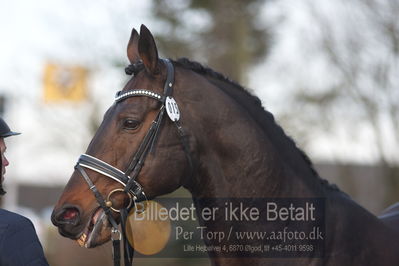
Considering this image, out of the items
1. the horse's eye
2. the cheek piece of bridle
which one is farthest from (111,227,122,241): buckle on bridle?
the horse's eye

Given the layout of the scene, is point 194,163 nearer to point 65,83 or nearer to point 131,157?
point 131,157

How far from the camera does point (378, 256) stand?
3.82m

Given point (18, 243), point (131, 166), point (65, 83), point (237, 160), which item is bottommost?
point (18, 243)

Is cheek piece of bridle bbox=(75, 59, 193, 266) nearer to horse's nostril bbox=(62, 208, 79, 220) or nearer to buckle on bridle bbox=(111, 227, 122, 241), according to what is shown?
buckle on bridle bbox=(111, 227, 122, 241)

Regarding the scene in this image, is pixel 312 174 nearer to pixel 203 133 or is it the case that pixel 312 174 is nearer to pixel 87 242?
pixel 203 133

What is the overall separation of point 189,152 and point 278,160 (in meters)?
0.60

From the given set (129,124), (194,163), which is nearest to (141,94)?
(129,124)

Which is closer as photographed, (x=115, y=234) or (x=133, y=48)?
(x=115, y=234)

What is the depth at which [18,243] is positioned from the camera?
322cm

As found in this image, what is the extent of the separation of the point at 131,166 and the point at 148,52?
754mm

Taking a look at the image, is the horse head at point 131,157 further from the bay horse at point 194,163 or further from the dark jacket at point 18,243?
the dark jacket at point 18,243

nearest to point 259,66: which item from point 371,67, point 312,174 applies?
point 371,67

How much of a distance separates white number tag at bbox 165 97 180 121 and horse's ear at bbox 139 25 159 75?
23 cm

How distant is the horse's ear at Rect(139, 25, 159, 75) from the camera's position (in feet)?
12.4
